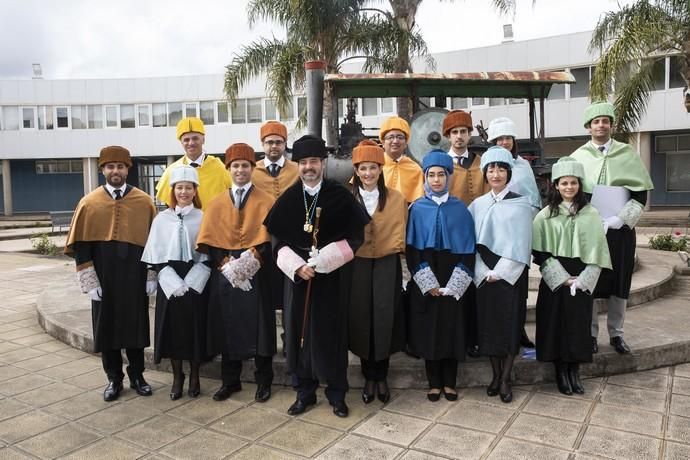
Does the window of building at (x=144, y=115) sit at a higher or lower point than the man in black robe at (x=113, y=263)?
higher

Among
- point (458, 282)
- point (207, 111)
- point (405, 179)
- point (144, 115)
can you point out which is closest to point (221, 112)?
point (207, 111)

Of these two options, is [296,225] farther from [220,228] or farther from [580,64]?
[580,64]

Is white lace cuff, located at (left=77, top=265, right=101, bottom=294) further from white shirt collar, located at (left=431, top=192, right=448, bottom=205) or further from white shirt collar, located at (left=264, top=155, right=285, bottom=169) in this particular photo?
white shirt collar, located at (left=431, top=192, right=448, bottom=205)

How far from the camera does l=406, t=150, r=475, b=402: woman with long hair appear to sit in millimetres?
3609

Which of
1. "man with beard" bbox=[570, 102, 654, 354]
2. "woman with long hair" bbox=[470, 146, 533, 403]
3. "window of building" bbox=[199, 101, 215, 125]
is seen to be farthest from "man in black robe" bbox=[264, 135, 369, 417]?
"window of building" bbox=[199, 101, 215, 125]

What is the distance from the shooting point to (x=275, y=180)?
4.21 m

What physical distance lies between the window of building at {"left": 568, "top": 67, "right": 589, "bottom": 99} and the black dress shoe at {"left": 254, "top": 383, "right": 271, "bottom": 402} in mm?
19568

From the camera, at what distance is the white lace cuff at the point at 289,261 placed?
11.1 feet

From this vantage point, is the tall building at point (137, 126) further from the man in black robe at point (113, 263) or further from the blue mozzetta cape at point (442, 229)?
the man in black robe at point (113, 263)

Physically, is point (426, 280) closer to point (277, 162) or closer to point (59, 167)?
point (277, 162)

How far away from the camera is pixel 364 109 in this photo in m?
22.7

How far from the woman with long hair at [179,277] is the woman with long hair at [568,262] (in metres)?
2.31

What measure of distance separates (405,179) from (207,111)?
2388 centimetres

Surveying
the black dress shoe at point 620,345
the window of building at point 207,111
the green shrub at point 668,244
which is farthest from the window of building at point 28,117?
the black dress shoe at point 620,345
